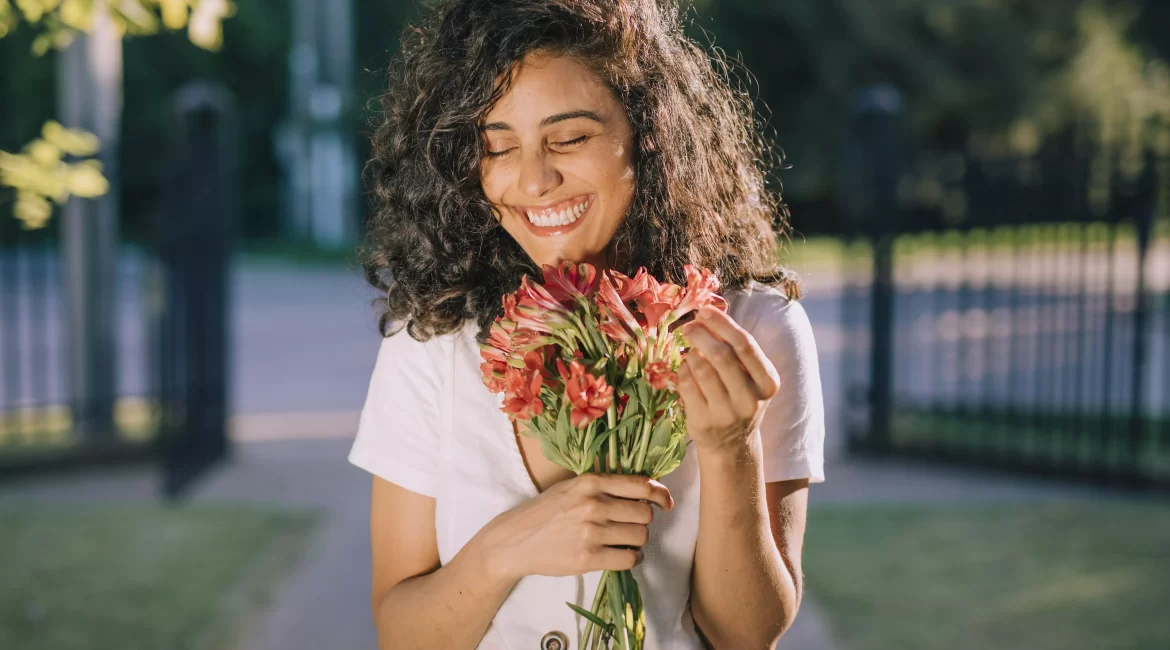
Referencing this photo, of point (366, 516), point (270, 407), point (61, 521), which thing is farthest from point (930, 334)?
point (61, 521)

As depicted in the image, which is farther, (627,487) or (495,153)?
(495,153)

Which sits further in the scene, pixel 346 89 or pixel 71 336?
pixel 346 89

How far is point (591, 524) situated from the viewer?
1562mm

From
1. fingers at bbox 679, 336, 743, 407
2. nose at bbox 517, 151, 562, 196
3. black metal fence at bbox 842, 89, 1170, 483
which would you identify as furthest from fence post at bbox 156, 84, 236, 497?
fingers at bbox 679, 336, 743, 407

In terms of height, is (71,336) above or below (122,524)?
above

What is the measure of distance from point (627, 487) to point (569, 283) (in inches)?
11.0

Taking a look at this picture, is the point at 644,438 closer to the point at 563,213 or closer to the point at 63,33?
the point at 563,213

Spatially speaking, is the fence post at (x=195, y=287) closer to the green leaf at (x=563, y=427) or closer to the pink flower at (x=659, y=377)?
the green leaf at (x=563, y=427)

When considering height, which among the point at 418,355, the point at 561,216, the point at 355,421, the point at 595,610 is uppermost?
the point at 561,216

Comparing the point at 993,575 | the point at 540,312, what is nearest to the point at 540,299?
the point at 540,312

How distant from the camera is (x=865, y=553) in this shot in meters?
5.38

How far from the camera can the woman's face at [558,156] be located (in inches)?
67.6

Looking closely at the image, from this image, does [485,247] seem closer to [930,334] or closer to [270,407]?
[270,407]

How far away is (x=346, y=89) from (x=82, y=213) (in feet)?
63.4
